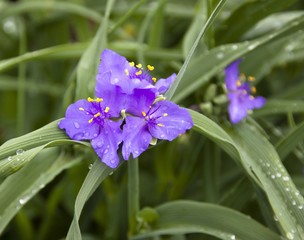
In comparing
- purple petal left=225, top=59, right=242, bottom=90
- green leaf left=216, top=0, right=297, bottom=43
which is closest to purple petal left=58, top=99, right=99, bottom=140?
purple petal left=225, top=59, right=242, bottom=90

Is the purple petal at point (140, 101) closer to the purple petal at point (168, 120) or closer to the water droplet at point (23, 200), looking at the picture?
the purple petal at point (168, 120)

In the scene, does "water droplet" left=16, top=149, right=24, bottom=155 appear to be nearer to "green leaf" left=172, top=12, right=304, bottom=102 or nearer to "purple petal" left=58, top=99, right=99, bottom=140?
"purple petal" left=58, top=99, right=99, bottom=140

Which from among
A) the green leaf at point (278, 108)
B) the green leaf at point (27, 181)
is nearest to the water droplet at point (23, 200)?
the green leaf at point (27, 181)

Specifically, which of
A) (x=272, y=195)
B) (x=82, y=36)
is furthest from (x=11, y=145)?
(x=82, y=36)

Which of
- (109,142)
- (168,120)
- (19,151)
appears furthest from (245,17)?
(19,151)

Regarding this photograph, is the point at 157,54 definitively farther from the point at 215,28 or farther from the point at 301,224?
the point at 301,224

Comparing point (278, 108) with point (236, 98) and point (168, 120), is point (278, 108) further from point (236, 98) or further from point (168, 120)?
point (168, 120)
